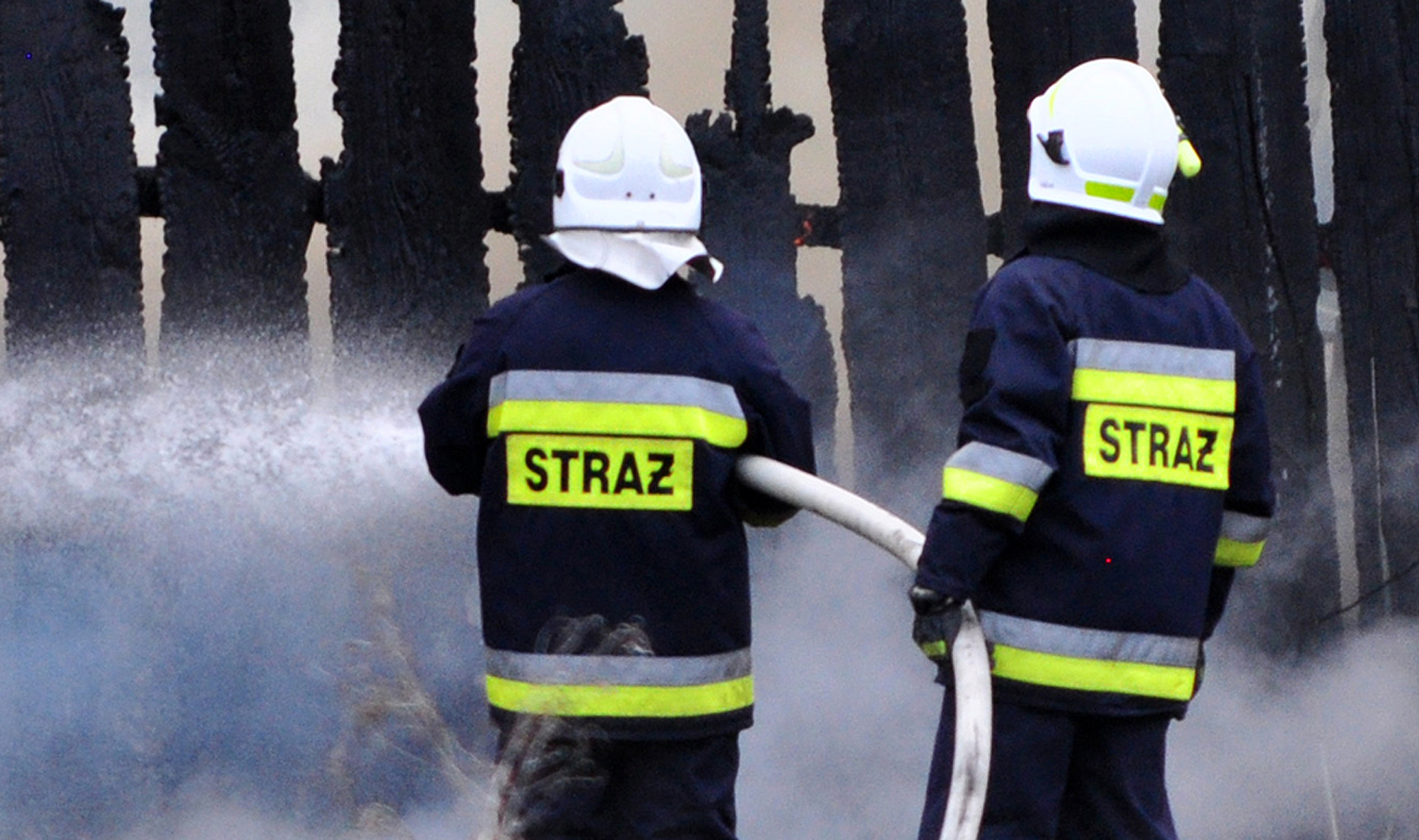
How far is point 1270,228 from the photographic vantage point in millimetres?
5777

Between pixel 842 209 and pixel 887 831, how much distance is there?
5.89ft

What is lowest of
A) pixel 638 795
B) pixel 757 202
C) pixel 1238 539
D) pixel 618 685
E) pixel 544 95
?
pixel 638 795

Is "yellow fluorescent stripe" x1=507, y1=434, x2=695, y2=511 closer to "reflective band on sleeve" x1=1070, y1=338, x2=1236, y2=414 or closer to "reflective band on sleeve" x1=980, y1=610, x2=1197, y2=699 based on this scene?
"reflective band on sleeve" x1=980, y1=610, x2=1197, y2=699

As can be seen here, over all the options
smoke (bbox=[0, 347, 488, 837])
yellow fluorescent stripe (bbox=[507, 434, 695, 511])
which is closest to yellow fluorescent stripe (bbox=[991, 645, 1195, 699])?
yellow fluorescent stripe (bbox=[507, 434, 695, 511])

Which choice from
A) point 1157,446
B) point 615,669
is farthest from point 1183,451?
point 615,669

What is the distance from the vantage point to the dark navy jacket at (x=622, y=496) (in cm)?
357

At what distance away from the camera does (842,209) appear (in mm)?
5348

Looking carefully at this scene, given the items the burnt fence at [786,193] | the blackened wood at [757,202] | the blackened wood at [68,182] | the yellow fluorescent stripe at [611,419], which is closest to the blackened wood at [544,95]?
the burnt fence at [786,193]

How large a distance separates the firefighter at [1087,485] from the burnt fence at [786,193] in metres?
1.72

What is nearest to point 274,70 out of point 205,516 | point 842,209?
point 205,516

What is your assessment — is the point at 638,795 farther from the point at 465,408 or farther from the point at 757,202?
the point at 757,202

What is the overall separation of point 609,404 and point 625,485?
16 centimetres

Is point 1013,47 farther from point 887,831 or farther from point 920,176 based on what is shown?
point 887,831

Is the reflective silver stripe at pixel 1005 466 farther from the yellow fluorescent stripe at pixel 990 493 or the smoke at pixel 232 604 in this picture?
the smoke at pixel 232 604
